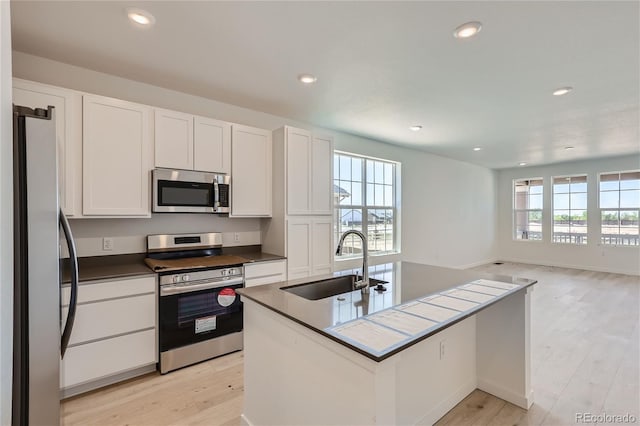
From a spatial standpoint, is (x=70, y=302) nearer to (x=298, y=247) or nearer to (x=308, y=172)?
(x=298, y=247)

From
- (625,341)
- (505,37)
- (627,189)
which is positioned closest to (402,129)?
(505,37)

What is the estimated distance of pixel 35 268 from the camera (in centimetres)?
132

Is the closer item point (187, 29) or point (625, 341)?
point (187, 29)

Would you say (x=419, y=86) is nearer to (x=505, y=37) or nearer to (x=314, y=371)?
(x=505, y=37)

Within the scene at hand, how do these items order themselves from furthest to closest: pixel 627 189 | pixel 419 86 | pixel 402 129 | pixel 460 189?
pixel 460 189 < pixel 627 189 < pixel 402 129 < pixel 419 86

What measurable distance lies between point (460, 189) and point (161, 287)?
6.62 m

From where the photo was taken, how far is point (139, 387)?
2418mm

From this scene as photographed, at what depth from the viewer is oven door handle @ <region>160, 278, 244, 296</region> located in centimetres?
255

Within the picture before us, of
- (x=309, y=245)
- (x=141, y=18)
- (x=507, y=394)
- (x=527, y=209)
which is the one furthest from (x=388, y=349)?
(x=527, y=209)

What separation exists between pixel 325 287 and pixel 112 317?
1655 mm

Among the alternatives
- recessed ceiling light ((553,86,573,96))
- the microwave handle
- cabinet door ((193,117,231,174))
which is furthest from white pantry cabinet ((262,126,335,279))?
recessed ceiling light ((553,86,573,96))

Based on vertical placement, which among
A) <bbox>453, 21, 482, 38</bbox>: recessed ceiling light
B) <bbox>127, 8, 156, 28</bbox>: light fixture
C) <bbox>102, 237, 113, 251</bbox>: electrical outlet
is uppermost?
<bbox>127, 8, 156, 28</bbox>: light fixture

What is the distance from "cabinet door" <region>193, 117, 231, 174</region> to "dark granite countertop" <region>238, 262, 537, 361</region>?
5.43 ft

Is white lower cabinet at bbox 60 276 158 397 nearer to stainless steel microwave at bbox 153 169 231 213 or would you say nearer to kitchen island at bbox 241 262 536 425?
stainless steel microwave at bbox 153 169 231 213
